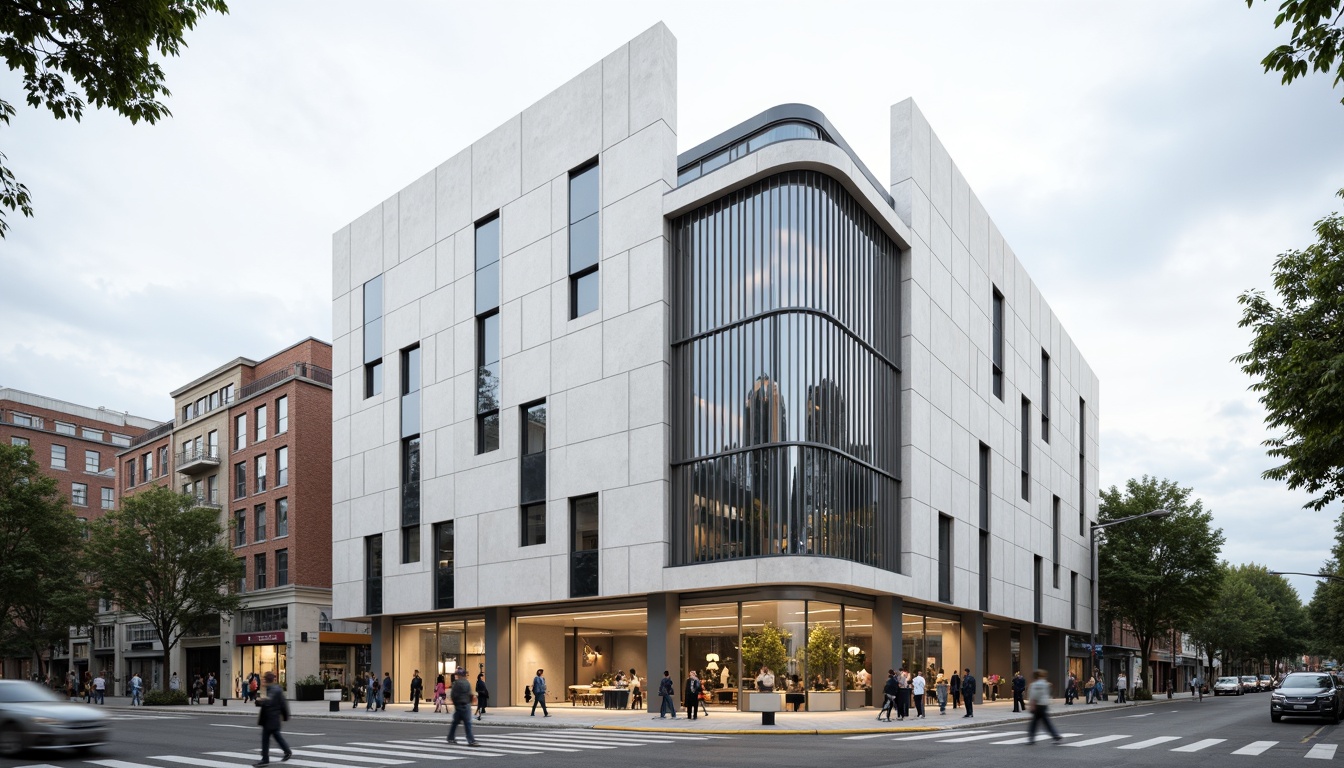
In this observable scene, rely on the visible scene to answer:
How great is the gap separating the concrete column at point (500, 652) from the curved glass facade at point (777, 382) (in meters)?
10.5

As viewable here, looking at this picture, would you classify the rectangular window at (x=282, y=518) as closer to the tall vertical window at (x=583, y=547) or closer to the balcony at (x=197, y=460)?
the balcony at (x=197, y=460)

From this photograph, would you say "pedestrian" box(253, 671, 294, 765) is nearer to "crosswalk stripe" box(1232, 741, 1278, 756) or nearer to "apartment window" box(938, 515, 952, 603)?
"crosswalk stripe" box(1232, 741, 1278, 756)

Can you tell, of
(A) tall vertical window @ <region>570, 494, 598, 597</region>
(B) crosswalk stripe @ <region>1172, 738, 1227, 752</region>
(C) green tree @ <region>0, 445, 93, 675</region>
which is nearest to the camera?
(B) crosswalk stripe @ <region>1172, 738, 1227, 752</region>

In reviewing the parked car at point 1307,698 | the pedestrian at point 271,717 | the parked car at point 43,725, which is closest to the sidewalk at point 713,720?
the parked car at point 1307,698

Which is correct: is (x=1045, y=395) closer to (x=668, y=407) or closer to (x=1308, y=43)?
(x=668, y=407)

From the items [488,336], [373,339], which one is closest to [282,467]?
[373,339]

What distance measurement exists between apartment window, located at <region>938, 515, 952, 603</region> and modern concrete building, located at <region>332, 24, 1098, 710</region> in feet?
0.55

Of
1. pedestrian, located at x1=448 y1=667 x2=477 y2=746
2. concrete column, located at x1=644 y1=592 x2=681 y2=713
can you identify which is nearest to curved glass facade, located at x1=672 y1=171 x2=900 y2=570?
concrete column, located at x1=644 y1=592 x2=681 y2=713

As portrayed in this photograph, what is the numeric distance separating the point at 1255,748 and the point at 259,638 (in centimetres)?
5241

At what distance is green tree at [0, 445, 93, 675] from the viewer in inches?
2143

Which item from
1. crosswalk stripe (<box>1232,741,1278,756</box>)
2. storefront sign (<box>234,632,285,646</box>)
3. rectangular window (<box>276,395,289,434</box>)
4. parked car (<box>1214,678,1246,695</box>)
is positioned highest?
rectangular window (<box>276,395,289,434</box>)

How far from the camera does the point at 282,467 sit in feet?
198

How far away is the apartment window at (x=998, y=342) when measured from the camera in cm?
5172

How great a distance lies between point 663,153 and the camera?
36531 millimetres
